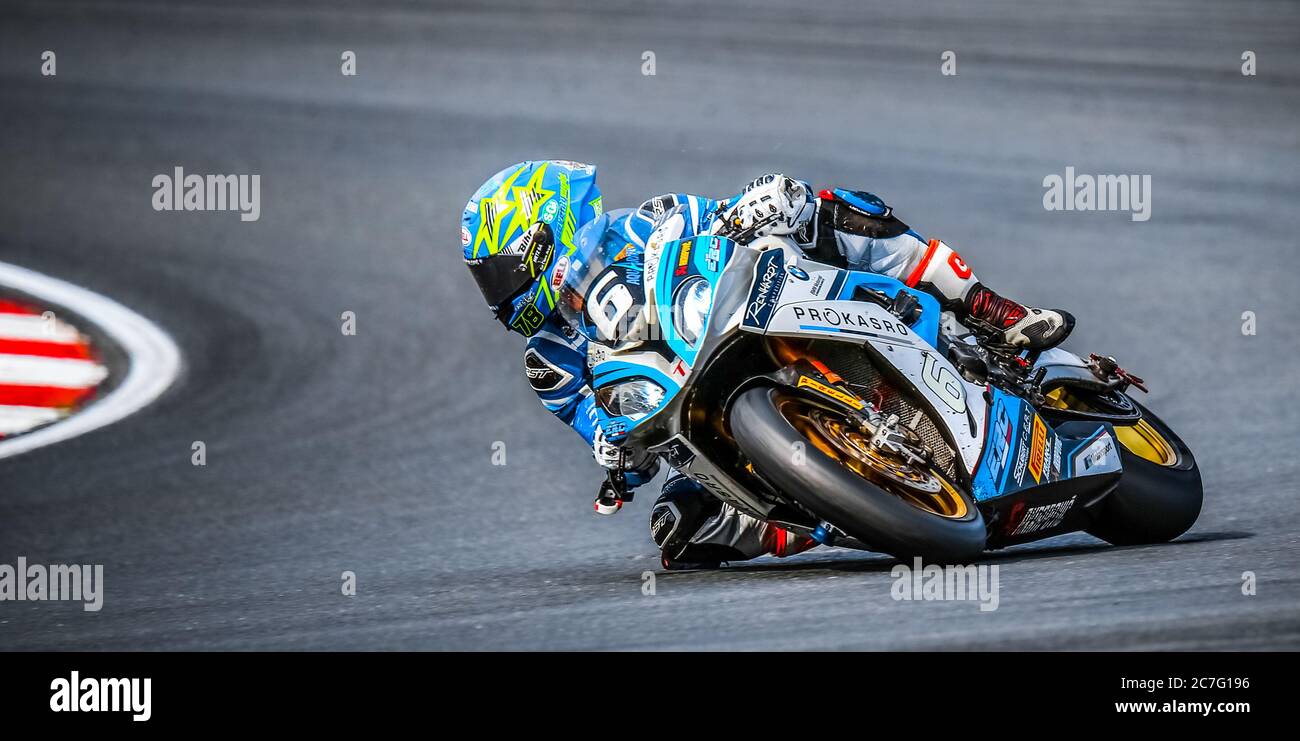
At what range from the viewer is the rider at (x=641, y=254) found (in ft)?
20.1

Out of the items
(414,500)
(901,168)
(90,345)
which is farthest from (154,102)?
(414,500)

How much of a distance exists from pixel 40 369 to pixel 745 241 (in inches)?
192

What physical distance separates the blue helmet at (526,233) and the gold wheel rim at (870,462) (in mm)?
1072

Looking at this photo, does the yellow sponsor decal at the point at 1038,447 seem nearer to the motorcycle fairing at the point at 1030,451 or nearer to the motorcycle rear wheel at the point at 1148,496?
the motorcycle fairing at the point at 1030,451

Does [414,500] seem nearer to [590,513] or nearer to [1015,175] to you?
[590,513]

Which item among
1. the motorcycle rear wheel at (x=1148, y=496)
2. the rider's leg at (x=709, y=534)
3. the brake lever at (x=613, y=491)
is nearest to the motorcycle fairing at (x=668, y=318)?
the brake lever at (x=613, y=491)

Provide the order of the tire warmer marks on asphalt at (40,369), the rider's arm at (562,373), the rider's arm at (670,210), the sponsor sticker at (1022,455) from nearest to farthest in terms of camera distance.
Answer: the sponsor sticker at (1022,455)
the rider's arm at (670,210)
the rider's arm at (562,373)
the tire warmer marks on asphalt at (40,369)

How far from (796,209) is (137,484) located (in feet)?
12.8

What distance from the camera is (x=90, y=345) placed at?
32.4 ft

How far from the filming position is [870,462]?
5.42 m

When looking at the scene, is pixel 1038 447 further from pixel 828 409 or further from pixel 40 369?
pixel 40 369

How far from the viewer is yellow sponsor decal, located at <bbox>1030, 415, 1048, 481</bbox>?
6.03 m

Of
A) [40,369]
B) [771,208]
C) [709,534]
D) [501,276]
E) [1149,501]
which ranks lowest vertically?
[709,534]

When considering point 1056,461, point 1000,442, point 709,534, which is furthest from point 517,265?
point 1056,461
